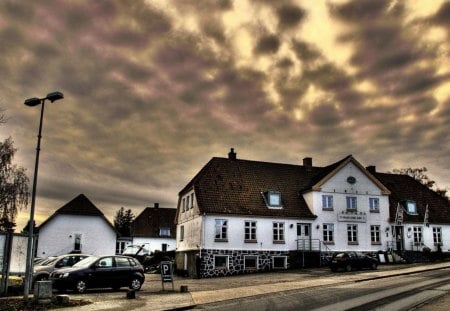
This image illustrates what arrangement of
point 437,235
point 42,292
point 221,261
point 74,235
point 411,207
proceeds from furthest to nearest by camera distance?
point 74,235
point 411,207
point 437,235
point 221,261
point 42,292

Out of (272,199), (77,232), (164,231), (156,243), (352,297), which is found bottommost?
(352,297)

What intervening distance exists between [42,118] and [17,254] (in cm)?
622

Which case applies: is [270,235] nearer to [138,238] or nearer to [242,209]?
[242,209]

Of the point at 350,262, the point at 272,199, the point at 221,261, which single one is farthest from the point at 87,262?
the point at 272,199

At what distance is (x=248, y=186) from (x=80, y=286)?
22.6 metres

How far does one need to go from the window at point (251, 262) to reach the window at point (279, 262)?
5.53 ft

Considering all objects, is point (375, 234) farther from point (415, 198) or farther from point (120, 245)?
point (120, 245)

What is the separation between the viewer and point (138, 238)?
232ft

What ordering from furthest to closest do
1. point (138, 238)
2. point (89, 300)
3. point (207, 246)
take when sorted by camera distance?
point (138, 238) → point (207, 246) → point (89, 300)

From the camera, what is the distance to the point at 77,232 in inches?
2072

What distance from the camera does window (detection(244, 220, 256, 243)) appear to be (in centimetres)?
3954

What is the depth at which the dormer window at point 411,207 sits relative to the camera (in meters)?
47.7

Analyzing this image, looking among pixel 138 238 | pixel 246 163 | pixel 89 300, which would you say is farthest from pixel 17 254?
pixel 138 238

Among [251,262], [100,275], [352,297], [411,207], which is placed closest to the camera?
[352,297]
